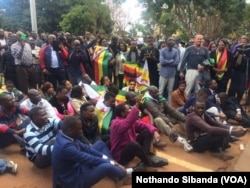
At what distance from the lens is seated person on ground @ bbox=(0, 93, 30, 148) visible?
17.8ft

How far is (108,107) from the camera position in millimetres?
6234

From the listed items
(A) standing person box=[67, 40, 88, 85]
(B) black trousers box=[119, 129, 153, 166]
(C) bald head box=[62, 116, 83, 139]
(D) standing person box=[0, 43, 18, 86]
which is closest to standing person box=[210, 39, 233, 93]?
(A) standing person box=[67, 40, 88, 85]

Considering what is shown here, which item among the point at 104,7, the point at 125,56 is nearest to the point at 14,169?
the point at 125,56

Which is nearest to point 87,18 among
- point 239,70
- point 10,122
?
point 239,70

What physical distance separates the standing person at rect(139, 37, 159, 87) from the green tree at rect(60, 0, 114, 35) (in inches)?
593

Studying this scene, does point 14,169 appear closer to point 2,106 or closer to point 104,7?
point 2,106

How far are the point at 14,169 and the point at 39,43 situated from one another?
21.3 ft

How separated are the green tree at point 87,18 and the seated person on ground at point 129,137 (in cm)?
1917

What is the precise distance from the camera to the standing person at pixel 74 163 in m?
4.20

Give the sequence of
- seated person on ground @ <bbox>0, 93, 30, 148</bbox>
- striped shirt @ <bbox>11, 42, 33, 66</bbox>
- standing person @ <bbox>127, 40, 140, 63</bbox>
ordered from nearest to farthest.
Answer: seated person on ground @ <bbox>0, 93, 30, 148</bbox> → striped shirt @ <bbox>11, 42, 33, 66</bbox> → standing person @ <bbox>127, 40, 140, 63</bbox>

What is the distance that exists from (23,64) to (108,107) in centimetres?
323

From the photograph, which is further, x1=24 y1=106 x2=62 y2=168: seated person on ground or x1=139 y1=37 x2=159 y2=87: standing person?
x1=139 y1=37 x2=159 y2=87: standing person

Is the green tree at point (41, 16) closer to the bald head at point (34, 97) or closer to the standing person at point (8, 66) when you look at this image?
the standing person at point (8, 66)

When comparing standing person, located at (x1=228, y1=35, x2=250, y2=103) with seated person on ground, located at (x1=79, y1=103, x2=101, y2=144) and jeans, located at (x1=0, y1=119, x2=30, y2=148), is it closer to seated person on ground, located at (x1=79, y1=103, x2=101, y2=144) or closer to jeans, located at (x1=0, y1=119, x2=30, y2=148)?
seated person on ground, located at (x1=79, y1=103, x2=101, y2=144)
